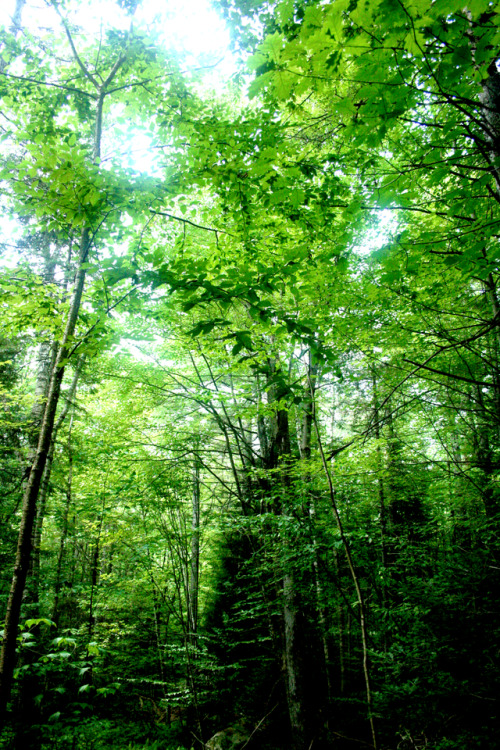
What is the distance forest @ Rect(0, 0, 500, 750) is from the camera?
1.93 meters

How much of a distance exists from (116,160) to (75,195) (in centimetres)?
91

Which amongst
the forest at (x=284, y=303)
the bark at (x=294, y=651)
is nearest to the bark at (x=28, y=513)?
the forest at (x=284, y=303)

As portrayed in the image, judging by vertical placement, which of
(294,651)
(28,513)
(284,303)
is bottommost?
(294,651)

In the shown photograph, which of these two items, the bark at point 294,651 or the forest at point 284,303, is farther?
the bark at point 294,651

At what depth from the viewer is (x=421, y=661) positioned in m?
4.37

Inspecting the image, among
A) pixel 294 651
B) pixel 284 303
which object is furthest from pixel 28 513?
pixel 294 651

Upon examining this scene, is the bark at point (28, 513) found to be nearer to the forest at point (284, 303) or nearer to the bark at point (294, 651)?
the forest at point (284, 303)

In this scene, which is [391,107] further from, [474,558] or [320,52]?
[474,558]

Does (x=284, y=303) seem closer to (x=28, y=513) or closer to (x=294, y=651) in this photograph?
(x=28, y=513)

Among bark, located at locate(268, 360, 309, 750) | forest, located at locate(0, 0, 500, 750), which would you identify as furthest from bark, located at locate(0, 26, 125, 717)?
bark, located at locate(268, 360, 309, 750)

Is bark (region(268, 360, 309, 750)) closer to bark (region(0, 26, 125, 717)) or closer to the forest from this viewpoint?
the forest

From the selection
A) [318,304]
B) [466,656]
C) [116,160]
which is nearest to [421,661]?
[466,656]

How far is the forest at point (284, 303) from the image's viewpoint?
193cm

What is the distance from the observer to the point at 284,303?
5.32 meters
